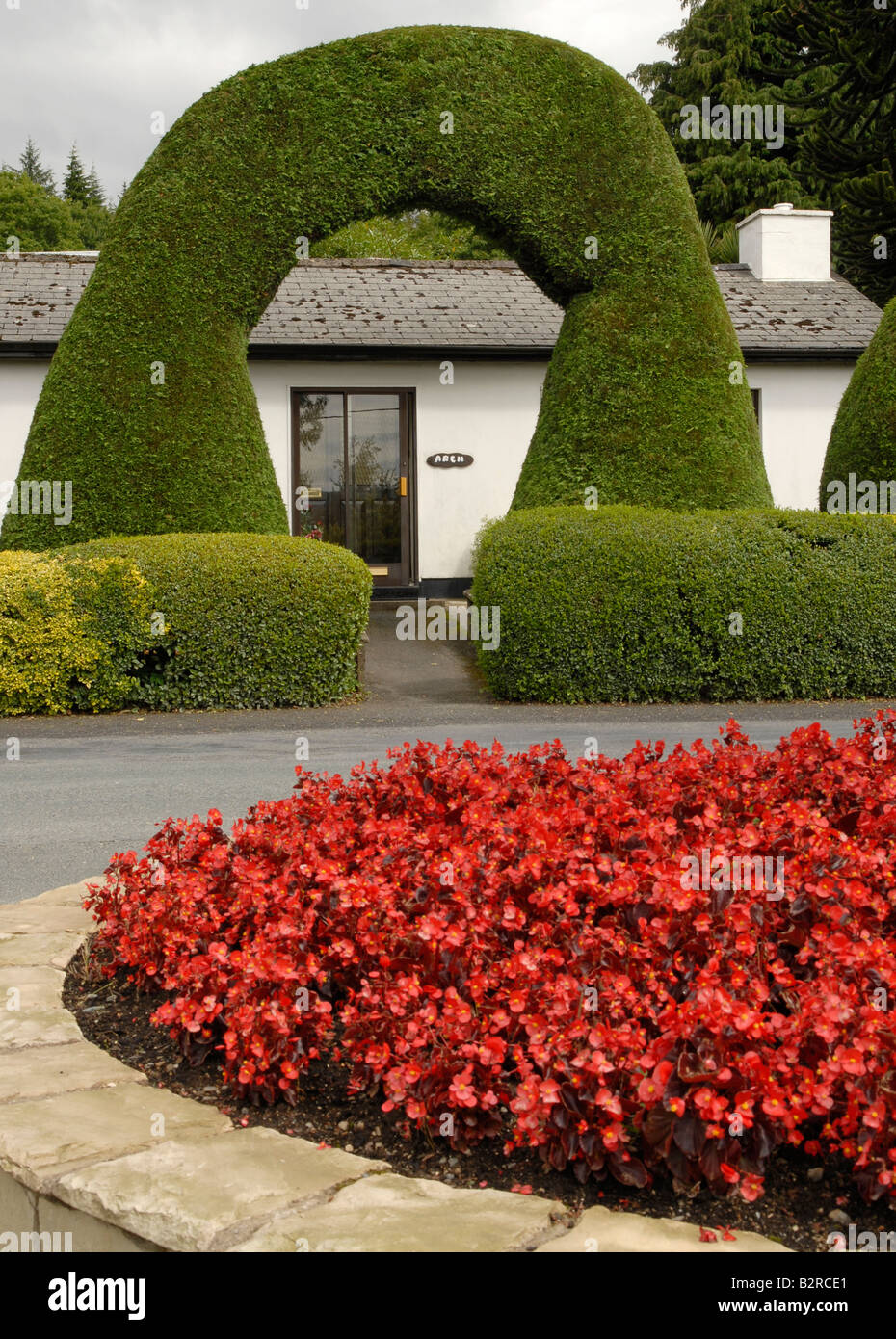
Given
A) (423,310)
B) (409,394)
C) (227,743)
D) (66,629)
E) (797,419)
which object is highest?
(423,310)

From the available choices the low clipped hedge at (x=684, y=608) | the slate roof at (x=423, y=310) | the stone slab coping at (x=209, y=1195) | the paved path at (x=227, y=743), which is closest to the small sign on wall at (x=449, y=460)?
the slate roof at (x=423, y=310)

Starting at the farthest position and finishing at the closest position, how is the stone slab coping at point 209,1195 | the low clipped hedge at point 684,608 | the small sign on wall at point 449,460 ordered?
1. the small sign on wall at point 449,460
2. the low clipped hedge at point 684,608
3. the stone slab coping at point 209,1195

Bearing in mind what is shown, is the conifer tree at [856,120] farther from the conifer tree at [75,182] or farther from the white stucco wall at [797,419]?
the conifer tree at [75,182]

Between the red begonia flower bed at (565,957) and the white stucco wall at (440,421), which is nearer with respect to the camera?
the red begonia flower bed at (565,957)

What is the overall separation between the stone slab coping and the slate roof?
16.4 metres

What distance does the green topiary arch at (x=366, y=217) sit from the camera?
12.4 m

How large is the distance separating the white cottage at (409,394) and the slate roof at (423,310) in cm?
4

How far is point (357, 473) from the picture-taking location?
A: 19.2 meters

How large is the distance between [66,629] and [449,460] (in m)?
9.17

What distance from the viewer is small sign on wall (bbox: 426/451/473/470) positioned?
1894 centimetres

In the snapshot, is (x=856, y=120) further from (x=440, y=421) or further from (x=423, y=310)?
(x=440, y=421)

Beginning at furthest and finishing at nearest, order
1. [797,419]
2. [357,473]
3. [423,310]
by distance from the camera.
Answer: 1. [797,419]
2. [423,310]
3. [357,473]

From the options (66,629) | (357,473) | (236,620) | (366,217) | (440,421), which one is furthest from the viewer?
(357,473)

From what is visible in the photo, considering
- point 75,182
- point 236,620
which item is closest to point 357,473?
point 236,620
